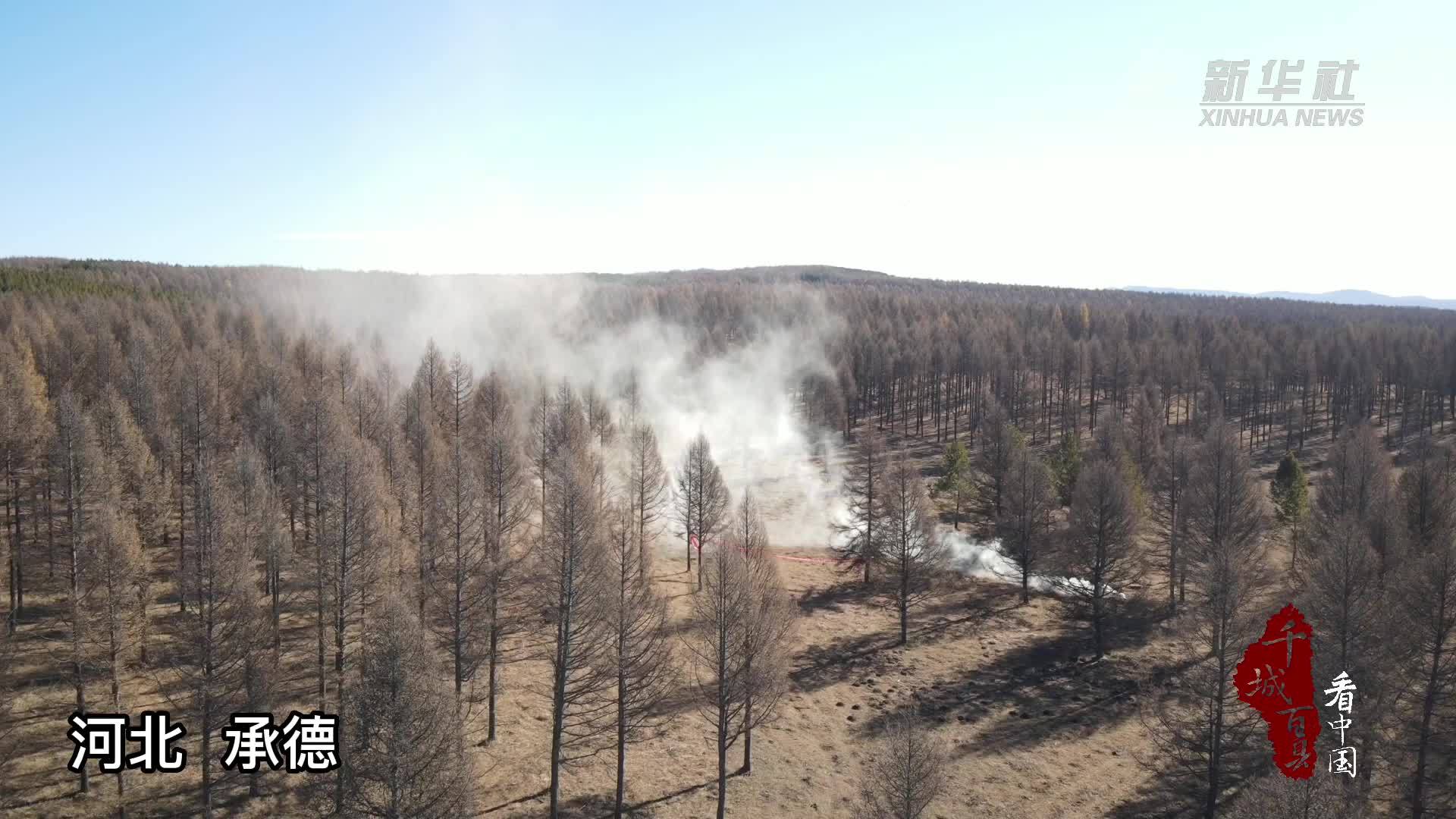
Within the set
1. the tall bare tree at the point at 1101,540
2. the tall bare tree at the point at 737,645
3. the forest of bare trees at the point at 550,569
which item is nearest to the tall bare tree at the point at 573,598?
the forest of bare trees at the point at 550,569

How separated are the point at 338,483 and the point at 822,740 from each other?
24.3 m

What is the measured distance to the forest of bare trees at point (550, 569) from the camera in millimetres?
27344

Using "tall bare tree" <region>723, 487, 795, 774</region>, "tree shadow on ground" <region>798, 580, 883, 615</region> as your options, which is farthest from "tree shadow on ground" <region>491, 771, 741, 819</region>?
"tree shadow on ground" <region>798, 580, 883, 615</region>

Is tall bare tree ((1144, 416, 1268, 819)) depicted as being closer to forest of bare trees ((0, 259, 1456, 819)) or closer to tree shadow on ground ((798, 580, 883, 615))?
forest of bare trees ((0, 259, 1456, 819))

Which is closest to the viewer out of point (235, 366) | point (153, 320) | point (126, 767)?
point (126, 767)

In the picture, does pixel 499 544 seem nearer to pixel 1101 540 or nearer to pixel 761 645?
pixel 761 645

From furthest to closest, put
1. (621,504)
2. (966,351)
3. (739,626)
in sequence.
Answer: (966,351) → (621,504) → (739,626)

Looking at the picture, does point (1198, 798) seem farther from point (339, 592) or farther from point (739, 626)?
point (339, 592)

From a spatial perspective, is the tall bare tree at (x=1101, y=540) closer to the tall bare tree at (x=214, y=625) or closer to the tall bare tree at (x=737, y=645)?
the tall bare tree at (x=737, y=645)

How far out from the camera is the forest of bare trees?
27344 millimetres

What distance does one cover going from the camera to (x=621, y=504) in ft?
175

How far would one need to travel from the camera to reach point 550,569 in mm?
30828

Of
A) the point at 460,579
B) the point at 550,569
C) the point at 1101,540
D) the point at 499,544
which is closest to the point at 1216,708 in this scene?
the point at 1101,540

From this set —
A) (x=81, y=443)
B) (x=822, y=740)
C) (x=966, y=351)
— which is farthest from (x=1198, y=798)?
(x=966, y=351)
